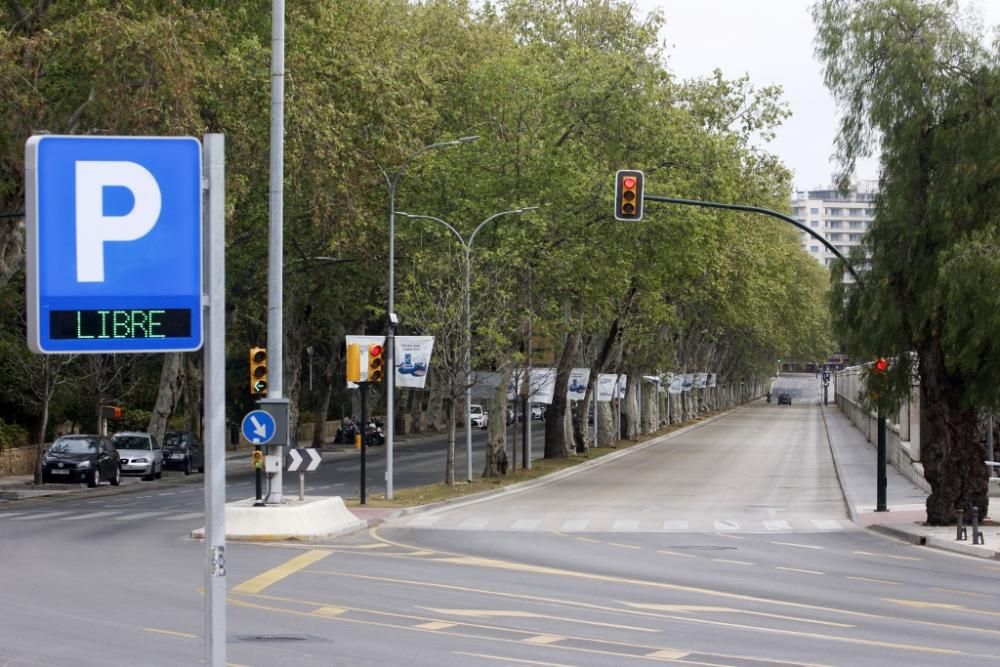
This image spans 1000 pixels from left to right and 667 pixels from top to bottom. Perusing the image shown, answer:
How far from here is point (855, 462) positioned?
205 feet

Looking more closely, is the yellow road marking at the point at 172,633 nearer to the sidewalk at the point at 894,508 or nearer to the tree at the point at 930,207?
the sidewalk at the point at 894,508

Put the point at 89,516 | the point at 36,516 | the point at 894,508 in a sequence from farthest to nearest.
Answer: the point at 894,508 → the point at 36,516 → the point at 89,516

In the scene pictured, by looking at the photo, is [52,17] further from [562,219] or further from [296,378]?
[296,378]

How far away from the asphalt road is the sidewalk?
2.28 feet

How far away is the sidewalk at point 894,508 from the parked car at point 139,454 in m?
24.0

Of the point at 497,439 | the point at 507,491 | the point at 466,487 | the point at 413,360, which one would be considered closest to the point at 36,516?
the point at 413,360

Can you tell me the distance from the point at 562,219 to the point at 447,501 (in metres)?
14.2

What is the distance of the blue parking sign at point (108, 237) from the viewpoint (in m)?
5.91

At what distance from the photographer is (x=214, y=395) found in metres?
6.20

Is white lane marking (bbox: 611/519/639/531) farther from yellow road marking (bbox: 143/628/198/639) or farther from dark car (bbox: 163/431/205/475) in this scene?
dark car (bbox: 163/431/205/475)

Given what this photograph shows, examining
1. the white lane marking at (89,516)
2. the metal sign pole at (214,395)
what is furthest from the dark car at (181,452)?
the metal sign pole at (214,395)

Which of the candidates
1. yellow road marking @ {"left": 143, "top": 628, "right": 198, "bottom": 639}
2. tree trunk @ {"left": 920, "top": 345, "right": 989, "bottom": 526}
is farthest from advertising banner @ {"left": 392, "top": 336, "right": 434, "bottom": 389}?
yellow road marking @ {"left": 143, "top": 628, "right": 198, "bottom": 639}

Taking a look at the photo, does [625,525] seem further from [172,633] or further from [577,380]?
[577,380]

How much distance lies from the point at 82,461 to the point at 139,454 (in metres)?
6.76
